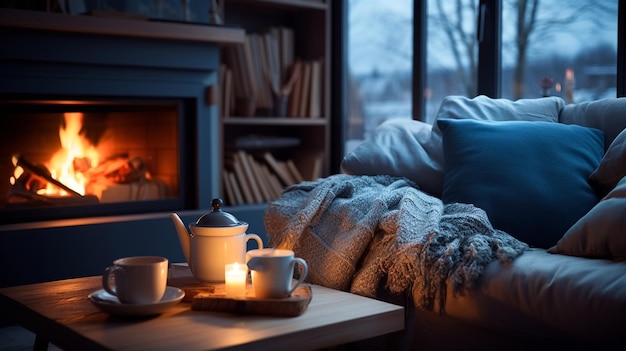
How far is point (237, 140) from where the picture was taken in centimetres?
359

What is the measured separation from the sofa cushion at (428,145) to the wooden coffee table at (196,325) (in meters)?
0.84

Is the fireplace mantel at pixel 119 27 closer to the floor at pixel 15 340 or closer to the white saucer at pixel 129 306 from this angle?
the floor at pixel 15 340

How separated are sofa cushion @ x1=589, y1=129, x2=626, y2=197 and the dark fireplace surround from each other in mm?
1680

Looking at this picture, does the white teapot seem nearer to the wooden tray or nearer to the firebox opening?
the wooden tray

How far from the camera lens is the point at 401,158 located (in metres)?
2.44

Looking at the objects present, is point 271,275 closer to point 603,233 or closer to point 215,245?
point 215,245

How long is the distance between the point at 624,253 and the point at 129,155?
2.19 metres

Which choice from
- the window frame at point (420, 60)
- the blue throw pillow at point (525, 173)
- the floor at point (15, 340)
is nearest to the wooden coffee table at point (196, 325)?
the blue throw pillow at point (525, 173)

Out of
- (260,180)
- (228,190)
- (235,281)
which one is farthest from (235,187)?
(235,281)

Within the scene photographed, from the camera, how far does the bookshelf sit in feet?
11.8

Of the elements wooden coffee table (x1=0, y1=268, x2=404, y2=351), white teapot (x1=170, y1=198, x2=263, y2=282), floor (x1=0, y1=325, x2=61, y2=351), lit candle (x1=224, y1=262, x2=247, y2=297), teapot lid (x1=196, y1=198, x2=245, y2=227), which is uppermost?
teapot lid (x1=196, y1=198, x2=245, y2=227)

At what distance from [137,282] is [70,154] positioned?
72.4 inches

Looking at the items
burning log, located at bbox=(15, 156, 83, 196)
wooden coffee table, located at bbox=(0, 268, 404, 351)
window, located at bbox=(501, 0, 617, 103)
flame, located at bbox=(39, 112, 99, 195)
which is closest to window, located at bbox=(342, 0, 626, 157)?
window, located at bbox=(501, 0, 617, 103)

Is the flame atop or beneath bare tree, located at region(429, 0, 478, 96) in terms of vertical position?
beneath
